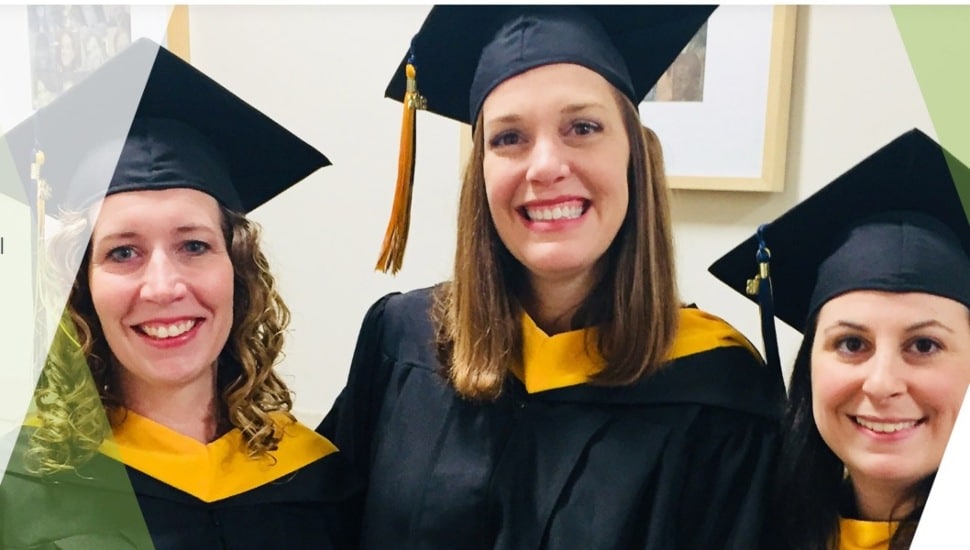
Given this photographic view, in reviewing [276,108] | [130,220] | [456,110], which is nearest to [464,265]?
[456,110]

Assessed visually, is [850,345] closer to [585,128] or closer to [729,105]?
[585,128]

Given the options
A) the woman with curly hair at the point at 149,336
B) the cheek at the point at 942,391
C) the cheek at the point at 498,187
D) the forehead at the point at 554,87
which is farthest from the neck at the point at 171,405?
the cheek at the point at 942,391

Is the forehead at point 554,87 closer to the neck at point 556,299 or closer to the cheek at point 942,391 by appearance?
the neck at point 556,299

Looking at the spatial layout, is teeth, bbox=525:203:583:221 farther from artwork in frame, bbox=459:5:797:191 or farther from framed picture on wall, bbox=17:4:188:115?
framed picture on wall, bbox=17:4:188:115

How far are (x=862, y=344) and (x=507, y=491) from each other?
1.63 feet

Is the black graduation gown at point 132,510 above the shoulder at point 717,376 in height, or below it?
below

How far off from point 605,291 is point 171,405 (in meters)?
0.64

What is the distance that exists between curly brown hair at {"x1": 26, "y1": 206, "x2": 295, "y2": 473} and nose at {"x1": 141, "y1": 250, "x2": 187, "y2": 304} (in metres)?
0.09

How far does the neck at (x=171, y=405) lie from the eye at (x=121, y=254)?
179mm

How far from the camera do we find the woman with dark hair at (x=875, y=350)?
0.91 m

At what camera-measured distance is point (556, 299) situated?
1.19 m

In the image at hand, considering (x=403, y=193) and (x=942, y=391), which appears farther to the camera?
(x=403, y=193)

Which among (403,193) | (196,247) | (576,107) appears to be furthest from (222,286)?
(576,107)
